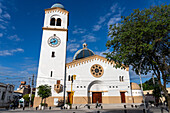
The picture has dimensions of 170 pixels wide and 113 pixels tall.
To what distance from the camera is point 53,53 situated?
101 ft

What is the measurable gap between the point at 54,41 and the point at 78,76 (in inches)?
441

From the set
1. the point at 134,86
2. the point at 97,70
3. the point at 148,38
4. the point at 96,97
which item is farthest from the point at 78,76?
the point at 148,38

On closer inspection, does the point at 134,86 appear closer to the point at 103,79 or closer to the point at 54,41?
the point at 103,79

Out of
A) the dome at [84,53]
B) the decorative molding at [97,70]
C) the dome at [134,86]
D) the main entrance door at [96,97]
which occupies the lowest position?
the main entrance door at [96,97]

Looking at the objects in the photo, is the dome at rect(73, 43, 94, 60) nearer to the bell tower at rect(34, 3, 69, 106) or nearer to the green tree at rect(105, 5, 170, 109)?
the bell tower at rect(34, 3, 69, 106)

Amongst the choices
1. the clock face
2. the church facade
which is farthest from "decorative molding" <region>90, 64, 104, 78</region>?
the clock face

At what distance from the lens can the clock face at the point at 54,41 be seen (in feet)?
103

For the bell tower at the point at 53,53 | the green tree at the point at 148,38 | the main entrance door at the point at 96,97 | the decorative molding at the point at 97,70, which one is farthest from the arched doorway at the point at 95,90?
the green tree at the point at 148,38

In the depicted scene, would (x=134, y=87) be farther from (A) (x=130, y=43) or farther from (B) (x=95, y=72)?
(A) (x=130, y=43)

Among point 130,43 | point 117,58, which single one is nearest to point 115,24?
point 130,43

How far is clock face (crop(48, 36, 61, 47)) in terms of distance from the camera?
31330mm

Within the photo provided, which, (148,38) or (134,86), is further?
(134,86)

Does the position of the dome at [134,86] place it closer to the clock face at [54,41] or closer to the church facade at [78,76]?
the church facade at [78,76]

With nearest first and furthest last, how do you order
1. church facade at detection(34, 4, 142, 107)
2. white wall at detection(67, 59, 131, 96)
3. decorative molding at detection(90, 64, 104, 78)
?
church facade at detection(34, 4, 142, 107) → white wall at detection(67, 59, 131, 96) → decorative molding at detection(90, 64, 104, 78)
